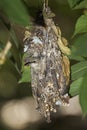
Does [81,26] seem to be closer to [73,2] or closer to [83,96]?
[73,2]

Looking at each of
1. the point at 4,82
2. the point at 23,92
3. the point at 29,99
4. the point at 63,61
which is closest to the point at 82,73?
the point at 63,61

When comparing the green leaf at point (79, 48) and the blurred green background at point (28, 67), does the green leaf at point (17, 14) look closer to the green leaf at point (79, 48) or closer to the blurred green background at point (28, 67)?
the blurred green background at point (28, 67)

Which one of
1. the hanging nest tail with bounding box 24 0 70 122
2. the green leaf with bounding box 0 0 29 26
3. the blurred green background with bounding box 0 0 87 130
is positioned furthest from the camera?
the hanging nest tail with bounding box 24 0 70 122

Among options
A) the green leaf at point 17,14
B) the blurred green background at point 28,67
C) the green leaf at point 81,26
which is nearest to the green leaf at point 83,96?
the blurred green background at point 28,67

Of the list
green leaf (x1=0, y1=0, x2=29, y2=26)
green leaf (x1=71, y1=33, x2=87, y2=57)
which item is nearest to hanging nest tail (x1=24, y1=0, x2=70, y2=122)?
green leaf (x1=71, y1=33, x2=87, y2=57)

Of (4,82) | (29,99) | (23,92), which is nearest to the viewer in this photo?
(4,82)

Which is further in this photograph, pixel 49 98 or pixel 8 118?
pixel 8 118

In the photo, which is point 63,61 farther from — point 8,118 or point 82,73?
point 8,118

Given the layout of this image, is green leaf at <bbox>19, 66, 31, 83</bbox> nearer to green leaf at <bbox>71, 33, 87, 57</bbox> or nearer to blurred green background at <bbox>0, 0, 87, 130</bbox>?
blurred green background at <bbox>0, 0, 87, 130</bbox>
